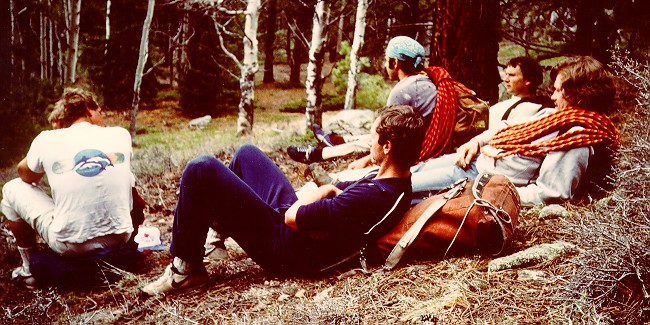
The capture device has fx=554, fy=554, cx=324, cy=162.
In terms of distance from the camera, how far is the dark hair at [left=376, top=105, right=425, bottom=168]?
9.38 feet

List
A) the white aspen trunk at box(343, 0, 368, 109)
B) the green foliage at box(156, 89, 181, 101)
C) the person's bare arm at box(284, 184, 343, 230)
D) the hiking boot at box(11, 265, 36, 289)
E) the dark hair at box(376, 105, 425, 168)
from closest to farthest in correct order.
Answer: the dark hair at box(376, 105, 425, 168) < the person's bare arm at box(284, 184, 343, 230) < the hiking boot at box(11, 265, 36, 289) < the white aspen trunk at box(343, 0, 368, 109) < the green foliage at box(156, 89, 181, 101)

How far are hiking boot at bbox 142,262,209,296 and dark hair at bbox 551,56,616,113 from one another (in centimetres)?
270

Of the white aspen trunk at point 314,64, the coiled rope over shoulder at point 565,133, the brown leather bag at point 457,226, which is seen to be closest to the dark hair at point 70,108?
the brown leather bag at point 457,226

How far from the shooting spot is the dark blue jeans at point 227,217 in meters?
3.11

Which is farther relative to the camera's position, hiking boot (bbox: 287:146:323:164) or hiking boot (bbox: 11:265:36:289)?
hiking boot (bbox: 287:146:323:164)

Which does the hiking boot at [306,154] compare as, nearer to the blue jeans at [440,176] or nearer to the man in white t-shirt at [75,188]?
the blue jeans at [440,176]

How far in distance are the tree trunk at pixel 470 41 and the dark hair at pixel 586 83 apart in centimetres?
180

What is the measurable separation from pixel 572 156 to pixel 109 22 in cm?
1741

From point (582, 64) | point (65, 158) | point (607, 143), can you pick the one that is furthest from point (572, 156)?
point (65, 158)

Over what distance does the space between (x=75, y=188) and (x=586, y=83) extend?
11.5ft

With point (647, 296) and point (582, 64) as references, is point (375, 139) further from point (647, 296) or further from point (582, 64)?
point (582, 64)

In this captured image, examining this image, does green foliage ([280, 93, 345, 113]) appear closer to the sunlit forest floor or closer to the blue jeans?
the blue jeans

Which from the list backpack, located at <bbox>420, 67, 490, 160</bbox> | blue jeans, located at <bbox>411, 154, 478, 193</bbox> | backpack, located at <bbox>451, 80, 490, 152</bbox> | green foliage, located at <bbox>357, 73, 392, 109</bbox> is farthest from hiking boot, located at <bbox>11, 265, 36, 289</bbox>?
green foliage, located at <bbox>357, 73, 392, 109</bbox>

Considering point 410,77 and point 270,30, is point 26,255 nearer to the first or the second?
point 410,77
